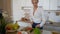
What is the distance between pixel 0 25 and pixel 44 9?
49cm

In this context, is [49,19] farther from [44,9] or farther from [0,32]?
[0,32]

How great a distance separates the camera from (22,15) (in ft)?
3.93

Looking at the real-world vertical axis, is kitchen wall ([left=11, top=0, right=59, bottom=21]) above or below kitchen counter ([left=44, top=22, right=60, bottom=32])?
above

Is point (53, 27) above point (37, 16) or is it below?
below

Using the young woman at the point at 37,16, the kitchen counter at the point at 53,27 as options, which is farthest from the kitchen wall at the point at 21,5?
the kitchen counter at the point at 53,27

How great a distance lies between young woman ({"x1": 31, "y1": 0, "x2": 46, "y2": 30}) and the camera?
1.18 m

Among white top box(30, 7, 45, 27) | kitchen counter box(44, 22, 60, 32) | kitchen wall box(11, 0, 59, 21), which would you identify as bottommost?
kitchen counter box(44, 22, 60, 32)

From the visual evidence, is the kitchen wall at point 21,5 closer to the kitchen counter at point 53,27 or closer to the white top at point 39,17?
the white top at point 39,17

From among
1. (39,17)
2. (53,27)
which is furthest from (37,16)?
(53,27)

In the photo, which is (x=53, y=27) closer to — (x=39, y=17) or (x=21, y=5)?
(x=39, y=17)

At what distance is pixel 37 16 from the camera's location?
3.90ft

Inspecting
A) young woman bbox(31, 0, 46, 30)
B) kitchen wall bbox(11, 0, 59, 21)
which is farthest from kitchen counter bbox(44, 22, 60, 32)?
kitchen wall bbox(11, 0, 59, 21)

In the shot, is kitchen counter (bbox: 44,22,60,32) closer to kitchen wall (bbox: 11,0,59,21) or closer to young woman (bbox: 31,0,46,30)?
young woman (bbox: 31,0,46,30)

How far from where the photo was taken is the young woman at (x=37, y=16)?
1176 mm
